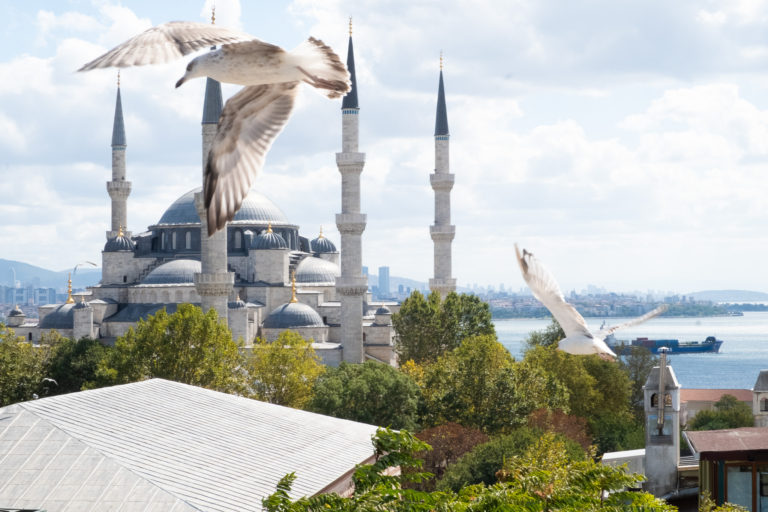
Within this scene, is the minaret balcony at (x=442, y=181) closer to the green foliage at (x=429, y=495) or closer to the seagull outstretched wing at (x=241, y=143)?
the green foliage at (x=429, y=495)

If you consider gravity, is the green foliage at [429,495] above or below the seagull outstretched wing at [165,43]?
below

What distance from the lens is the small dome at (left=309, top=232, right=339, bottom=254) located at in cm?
7412

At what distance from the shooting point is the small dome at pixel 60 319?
192ft

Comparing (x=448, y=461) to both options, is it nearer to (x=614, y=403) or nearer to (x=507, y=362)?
(x=507, y=362)

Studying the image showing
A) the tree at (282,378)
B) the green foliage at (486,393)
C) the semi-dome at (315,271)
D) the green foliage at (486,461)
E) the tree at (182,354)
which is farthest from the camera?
the semi-dome at (315,271)

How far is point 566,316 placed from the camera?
33.2 ft

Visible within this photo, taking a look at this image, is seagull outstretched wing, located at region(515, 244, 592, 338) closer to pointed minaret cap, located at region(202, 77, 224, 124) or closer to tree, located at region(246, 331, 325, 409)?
tree, located at region(246, 331, 325, 409)

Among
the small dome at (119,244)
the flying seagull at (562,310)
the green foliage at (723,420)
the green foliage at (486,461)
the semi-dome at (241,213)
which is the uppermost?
the semi-dome at (241,213)

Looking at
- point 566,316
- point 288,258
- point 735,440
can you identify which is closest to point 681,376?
point 288,258

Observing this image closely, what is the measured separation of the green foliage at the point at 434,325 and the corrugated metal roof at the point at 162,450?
24.8 m

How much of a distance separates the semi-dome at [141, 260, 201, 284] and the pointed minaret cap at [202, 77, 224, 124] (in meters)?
18.3

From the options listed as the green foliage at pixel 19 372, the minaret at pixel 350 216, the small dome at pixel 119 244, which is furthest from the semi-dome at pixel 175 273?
the green foliage at pixel 19 372

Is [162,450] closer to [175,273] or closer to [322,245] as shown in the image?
[175,273]

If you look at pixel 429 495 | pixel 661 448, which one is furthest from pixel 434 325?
pixel 429 495
